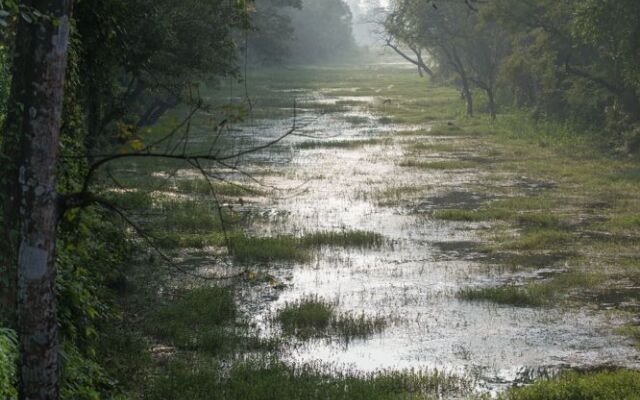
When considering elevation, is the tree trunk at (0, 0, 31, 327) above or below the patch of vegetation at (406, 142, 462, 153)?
above

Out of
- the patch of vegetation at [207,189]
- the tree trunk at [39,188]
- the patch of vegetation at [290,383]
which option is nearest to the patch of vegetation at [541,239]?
Answer: the patch of vegetation at [290,383]

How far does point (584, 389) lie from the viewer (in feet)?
37.2

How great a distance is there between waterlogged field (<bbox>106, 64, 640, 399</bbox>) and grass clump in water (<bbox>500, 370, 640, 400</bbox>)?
0.03 metres

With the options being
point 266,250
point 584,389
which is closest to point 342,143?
point 266,250

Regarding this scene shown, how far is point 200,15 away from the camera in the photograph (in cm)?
2259

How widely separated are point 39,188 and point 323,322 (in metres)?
9.16

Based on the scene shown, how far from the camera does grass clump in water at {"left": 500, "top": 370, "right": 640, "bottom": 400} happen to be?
11211 millimetres

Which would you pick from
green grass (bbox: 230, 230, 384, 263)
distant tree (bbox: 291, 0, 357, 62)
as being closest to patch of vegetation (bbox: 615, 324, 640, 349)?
green grass (bbox: 230, 230, 384, 263)

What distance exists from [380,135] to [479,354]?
33.7 m

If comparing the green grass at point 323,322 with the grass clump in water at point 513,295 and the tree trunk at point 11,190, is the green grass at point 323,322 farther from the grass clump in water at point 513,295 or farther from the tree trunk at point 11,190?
the tree trunk at point 11,190

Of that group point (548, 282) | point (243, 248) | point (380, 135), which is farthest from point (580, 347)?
point (380, 135)

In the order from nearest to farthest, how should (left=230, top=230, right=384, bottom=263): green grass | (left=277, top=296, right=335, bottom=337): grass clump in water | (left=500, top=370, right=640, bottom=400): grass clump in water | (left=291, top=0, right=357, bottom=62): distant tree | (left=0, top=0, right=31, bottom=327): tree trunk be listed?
(left=0, top=0, right=31, bottom=327): tree trunk → (left=500, top=370, right=640, bottom=400): grass clump in water → (left=277, top=296, right=335, bottom=337): grass clump in water → (left=230, top=230, right=384, bottom=263): green grass → (left=291, top=0, right=357, bottom=62): distant tree

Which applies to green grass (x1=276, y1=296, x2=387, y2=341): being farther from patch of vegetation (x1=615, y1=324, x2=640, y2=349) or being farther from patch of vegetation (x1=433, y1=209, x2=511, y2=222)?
patch of vegetation (x1=433, y1=209, x2=511, y2=222)

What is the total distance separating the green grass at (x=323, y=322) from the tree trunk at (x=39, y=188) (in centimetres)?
807
